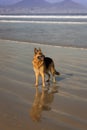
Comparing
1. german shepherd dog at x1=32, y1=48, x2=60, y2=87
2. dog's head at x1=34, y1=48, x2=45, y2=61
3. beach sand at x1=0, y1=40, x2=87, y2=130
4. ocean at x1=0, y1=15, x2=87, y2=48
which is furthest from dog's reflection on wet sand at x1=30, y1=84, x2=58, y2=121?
ocean at x1=0, y1=15, x2=87, y2=48

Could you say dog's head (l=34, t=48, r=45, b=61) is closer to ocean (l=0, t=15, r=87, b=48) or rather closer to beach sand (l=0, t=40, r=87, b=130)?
beach sand (l=0, t=40, r=87, b=130)

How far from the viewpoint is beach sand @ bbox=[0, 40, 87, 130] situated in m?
5.57

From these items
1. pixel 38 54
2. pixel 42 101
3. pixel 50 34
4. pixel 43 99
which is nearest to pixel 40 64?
pixel 38 54

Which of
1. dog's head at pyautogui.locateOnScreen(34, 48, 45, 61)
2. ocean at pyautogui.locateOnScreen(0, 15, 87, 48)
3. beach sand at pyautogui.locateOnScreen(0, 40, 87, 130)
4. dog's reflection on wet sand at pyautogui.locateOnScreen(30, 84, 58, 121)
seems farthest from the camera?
ocean at pyautogui.locateOnScreen(0, 15, 87, 48)

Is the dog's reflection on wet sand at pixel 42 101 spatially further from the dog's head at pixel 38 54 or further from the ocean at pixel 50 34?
the ocean at pixel 50 34

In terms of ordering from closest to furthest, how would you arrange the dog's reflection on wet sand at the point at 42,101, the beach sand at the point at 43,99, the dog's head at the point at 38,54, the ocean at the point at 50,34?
the beach sand at the point at 43,99
the dog's reflection on wet sand at the point at 42,101
the dog's head at the point at 38,54
the ocean at the point at 50,34

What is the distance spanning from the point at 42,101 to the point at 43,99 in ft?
0.57

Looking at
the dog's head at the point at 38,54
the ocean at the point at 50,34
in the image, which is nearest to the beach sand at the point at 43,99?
the dog's head at the point at 38,54

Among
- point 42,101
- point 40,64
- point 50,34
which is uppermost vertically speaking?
point 50,34

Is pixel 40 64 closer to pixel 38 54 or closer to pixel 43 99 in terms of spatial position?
pixel 38 54

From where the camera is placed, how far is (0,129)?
5250mm

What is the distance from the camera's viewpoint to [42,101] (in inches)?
275

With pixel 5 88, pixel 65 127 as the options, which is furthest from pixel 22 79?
pixel 65 127

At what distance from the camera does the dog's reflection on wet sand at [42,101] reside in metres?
6.05
